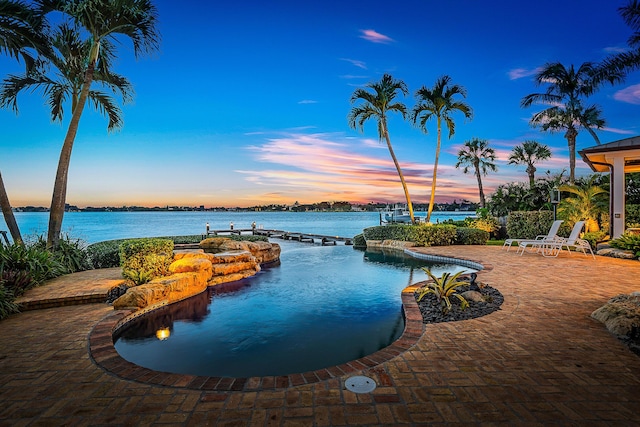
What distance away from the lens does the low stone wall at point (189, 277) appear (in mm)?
5488

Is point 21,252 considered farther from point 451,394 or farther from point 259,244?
point 451,394

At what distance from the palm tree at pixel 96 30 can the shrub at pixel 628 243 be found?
14315 mm

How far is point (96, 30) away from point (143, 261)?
19.8 ft

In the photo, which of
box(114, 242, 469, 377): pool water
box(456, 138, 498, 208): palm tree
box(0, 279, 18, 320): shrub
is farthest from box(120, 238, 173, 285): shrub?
box(456, 138, 498, 208): palm tree

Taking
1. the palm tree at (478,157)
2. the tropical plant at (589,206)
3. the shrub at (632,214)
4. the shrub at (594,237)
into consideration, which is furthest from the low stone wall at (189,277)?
the palm tree at (478,157)

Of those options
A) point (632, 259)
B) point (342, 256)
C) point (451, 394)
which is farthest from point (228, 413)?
point (632, 259)

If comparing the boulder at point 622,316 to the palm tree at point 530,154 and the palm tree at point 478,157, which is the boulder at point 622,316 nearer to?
the palm tree at point 530,154

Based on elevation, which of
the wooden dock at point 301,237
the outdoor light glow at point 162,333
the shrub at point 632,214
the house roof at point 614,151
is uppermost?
the house roof at point 614,151

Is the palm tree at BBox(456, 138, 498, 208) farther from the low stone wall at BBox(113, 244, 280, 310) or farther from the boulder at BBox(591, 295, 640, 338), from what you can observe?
the boulder at BBox(591, 295, 640, 338)

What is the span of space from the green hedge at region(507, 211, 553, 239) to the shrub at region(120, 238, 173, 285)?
15.4m

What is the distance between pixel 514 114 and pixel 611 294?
18410mm

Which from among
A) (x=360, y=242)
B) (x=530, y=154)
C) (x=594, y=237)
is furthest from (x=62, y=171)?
(x=530, y=154)

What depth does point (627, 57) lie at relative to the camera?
50.1ft

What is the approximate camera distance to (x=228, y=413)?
92.6 inches
